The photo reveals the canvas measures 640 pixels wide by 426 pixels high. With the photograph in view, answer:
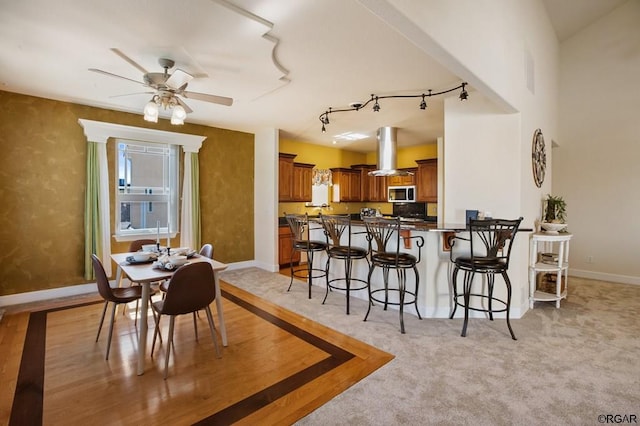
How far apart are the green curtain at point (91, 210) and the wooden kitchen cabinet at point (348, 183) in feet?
15.9

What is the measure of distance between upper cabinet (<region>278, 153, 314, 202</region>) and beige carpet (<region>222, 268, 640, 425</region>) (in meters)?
3.03

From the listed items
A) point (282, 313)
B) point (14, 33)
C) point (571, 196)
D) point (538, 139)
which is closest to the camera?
point (14, 33)

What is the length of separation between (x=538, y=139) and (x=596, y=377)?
3.04m

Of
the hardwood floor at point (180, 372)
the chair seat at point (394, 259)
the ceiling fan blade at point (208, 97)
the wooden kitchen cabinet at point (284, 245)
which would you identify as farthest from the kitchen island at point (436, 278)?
the wooden kitchen cabinet at point (284, 245)

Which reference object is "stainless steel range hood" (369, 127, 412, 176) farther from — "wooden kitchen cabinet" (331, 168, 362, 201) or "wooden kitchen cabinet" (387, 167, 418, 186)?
"wooden kitchen cabinet" (331, 168, 362, 201)

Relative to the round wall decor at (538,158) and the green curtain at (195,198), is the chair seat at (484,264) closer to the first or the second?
the round wall decor at (538,158)

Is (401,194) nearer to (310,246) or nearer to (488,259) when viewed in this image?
(310,246)

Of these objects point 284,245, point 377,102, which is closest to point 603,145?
point 377,102

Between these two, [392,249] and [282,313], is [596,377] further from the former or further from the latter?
[282,313]

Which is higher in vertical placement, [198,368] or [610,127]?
[610,127]

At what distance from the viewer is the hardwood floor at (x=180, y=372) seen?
194cm

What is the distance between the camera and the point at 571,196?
18.2 ft

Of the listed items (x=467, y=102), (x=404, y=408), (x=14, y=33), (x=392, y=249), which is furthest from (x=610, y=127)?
(x=14, y=33)

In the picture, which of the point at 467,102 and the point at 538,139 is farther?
the point at 538,139
